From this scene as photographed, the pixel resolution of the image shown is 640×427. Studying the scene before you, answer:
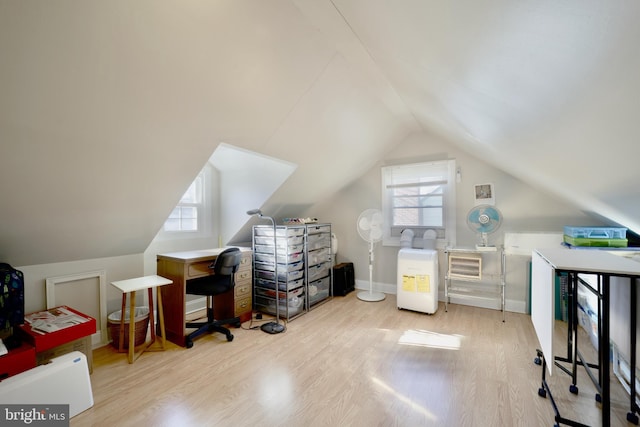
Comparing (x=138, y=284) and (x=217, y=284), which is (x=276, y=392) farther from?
(x=138, y=284)

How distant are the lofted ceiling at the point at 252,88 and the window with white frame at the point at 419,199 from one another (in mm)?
1594

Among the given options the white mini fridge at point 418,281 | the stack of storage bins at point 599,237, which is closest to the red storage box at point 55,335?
the white mini fridge at point 418,281

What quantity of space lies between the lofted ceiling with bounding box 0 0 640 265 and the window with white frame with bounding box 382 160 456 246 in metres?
1.59

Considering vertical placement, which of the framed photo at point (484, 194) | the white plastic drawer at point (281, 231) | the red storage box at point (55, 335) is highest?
the framed photo at point (484, 194)

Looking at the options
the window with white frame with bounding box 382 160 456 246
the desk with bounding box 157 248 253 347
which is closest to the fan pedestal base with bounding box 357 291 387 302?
the window with white frame with bounding box 382 160 456 246

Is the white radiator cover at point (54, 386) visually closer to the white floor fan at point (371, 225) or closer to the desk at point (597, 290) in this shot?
the desk at point (597, 290)

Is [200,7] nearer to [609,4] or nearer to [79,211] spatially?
[609,4]

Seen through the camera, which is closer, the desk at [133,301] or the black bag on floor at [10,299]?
the black bag on floor at [10,299]

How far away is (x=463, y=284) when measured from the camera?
12.8ft

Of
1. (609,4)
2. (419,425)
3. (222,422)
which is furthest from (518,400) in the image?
(609,4)

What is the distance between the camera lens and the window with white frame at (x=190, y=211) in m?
3.53

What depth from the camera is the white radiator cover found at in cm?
160

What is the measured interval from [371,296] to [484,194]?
85.1 inches

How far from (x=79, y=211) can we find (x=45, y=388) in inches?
47.2
